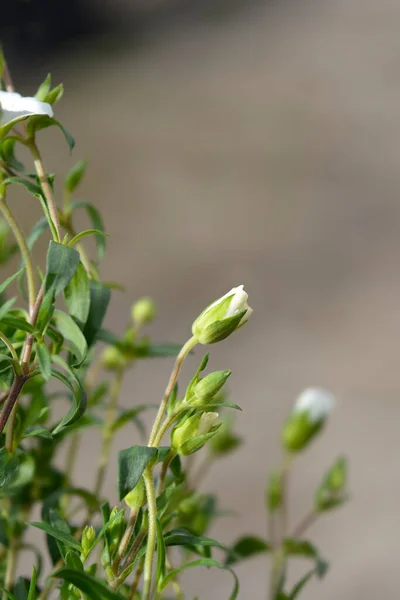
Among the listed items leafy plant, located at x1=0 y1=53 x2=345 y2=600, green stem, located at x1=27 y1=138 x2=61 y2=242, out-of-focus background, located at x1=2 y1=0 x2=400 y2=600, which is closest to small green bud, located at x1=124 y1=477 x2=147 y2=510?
leafy plant, located at x1=0 y1=53 x2=345 y2=600

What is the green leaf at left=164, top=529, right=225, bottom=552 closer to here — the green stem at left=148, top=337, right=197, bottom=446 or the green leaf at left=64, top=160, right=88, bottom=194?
the green stem at left=148, top=337, right=197, bottom=446

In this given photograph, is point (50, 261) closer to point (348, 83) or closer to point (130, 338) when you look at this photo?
point (130, 338)

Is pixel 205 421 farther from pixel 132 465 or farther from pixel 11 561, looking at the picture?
pixel 11 561

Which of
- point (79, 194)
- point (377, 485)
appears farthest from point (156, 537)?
point (79, 194)

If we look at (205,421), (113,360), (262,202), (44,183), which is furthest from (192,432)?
(262,202)

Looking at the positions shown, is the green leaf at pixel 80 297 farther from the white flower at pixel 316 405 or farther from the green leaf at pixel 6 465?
the white flower at pixel 316 405
